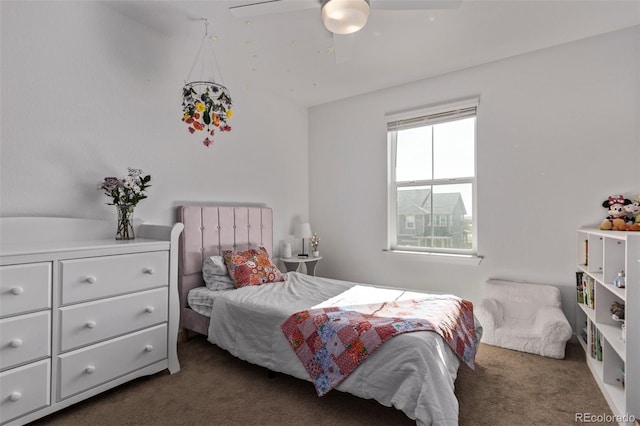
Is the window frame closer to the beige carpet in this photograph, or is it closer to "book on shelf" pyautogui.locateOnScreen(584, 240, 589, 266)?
"book on shelf" pyautogui.locateOnScreen(584, 240, 589, 266)

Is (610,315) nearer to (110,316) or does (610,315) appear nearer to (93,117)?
(110,316)

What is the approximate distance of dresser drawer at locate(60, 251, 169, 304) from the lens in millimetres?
1786

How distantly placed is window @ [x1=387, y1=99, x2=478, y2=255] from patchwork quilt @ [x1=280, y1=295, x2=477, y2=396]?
53.6 inches

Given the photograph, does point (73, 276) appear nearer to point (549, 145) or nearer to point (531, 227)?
point (531, 227)

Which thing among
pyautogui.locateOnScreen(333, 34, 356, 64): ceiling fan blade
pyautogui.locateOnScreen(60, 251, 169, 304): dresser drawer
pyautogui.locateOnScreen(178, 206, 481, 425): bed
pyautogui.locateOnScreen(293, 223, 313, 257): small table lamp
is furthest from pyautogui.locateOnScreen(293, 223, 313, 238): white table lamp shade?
pyautogui.locateOnScreen(333, 34, 356, 64): ceiling fan blade

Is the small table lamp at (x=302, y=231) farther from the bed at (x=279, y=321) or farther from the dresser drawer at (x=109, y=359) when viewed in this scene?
the dresser drawer at (x=109, y=359)

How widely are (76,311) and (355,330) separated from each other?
155cm

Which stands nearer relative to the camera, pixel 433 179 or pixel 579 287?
pixel 579 287

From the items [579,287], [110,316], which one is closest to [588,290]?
[579,287]

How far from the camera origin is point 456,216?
3430 mm

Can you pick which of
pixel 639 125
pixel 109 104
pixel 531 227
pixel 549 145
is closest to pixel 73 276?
pixel 109 104

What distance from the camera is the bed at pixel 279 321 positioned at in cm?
160

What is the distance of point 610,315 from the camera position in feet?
7.14

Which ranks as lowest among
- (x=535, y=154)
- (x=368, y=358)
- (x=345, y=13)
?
(x=368, y=358)
